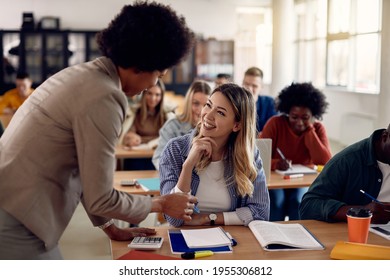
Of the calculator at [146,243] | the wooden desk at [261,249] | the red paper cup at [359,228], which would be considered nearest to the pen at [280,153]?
the wooden desk at [261,249]

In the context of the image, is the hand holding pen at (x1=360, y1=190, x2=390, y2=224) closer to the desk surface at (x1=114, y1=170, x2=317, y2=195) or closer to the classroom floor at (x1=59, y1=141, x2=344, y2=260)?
the desk surface at (x1=114, y1=170, x2=317, y2=195)

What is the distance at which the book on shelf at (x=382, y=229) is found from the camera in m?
1.67

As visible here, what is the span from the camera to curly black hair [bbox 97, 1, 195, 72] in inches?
50.1

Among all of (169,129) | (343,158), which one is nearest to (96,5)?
(169,129)

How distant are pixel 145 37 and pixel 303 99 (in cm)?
215

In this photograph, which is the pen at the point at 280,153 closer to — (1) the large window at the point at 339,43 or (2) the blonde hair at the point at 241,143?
(2) the blonde hair at the point at 241,143

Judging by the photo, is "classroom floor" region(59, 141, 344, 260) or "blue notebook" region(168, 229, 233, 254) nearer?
"blue notebook" region(168, 229, 233, 254)

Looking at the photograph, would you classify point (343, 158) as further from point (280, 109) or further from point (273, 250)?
point (280, 109)

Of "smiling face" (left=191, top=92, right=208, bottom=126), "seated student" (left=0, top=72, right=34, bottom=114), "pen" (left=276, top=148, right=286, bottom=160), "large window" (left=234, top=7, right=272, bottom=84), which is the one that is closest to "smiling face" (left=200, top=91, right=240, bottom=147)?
"pen" (left=276, top=148, right=286, bottom=160)

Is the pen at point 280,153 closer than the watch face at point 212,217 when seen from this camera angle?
No

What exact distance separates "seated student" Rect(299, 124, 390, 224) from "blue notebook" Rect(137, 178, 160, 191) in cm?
93

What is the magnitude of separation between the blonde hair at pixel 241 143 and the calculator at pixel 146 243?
0.44 m

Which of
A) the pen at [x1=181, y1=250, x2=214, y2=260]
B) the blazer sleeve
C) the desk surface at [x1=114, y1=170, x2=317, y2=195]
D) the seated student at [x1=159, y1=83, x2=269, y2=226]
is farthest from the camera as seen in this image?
the desk surface at [x1=114, y1=170, x2=317, y2=195]

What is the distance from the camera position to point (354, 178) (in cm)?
188
